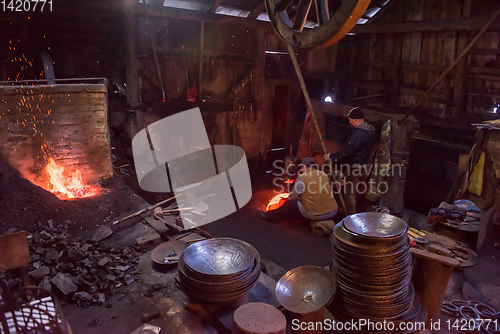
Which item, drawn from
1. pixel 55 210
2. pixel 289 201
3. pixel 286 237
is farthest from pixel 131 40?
pixel 286 237

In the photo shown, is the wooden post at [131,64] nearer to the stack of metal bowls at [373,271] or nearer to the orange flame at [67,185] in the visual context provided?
the orange flame at [67,185]

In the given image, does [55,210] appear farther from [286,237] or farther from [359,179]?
[359,179]

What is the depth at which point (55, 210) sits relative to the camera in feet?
17.4

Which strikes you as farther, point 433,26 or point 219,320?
point 433,26

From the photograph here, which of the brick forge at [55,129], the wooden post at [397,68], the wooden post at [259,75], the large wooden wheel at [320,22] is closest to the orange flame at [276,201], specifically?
the wooden post at [259,75]

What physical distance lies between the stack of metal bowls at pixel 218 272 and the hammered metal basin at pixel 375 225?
3.46 ft

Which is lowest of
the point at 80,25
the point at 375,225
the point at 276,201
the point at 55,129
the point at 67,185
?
the point at 276,201

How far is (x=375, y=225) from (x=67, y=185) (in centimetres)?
542

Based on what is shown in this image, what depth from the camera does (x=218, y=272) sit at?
133 inches

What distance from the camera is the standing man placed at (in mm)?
7211

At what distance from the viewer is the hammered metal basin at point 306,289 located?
10.2 feet

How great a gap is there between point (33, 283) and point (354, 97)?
1000cm

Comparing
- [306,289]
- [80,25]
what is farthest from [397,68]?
[306,289]
